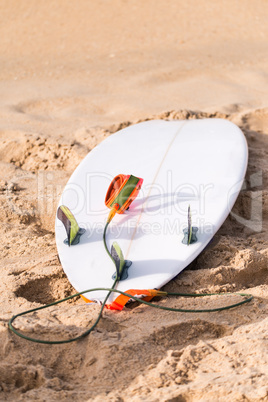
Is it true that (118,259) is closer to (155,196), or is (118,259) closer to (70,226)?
(70,226)

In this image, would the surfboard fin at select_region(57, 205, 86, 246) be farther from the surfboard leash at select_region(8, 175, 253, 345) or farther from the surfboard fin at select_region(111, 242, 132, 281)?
the surfboard fin at select_region(111, 242, 132, 281)

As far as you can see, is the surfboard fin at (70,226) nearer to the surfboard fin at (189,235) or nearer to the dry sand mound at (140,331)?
the dry sand mound at (140,331)

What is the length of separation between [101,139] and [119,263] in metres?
1.24

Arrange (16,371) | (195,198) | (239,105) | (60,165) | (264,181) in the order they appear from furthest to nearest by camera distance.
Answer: (239,105)
(60,165)
(264,181)
(195,198)
(16,371)

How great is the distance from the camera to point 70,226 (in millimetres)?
2191

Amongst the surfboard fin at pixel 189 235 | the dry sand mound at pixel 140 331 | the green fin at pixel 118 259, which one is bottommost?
the dry sand mound at pixel 140 331

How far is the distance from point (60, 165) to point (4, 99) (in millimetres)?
1114

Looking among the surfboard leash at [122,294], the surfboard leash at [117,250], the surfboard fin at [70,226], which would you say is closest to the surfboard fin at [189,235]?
the surfboard leash at [117,250]

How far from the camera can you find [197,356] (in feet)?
5.18

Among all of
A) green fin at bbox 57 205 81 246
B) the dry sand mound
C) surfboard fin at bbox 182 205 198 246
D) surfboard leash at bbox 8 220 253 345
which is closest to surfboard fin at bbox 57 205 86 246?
green fin at bbox 57 205 81 246

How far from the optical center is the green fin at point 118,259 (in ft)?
6.55

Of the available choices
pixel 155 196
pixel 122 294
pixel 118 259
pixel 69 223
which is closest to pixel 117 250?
pixel 118 259

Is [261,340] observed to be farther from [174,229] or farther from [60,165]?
[60,165]

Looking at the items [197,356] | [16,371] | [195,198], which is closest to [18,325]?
[16,371]
